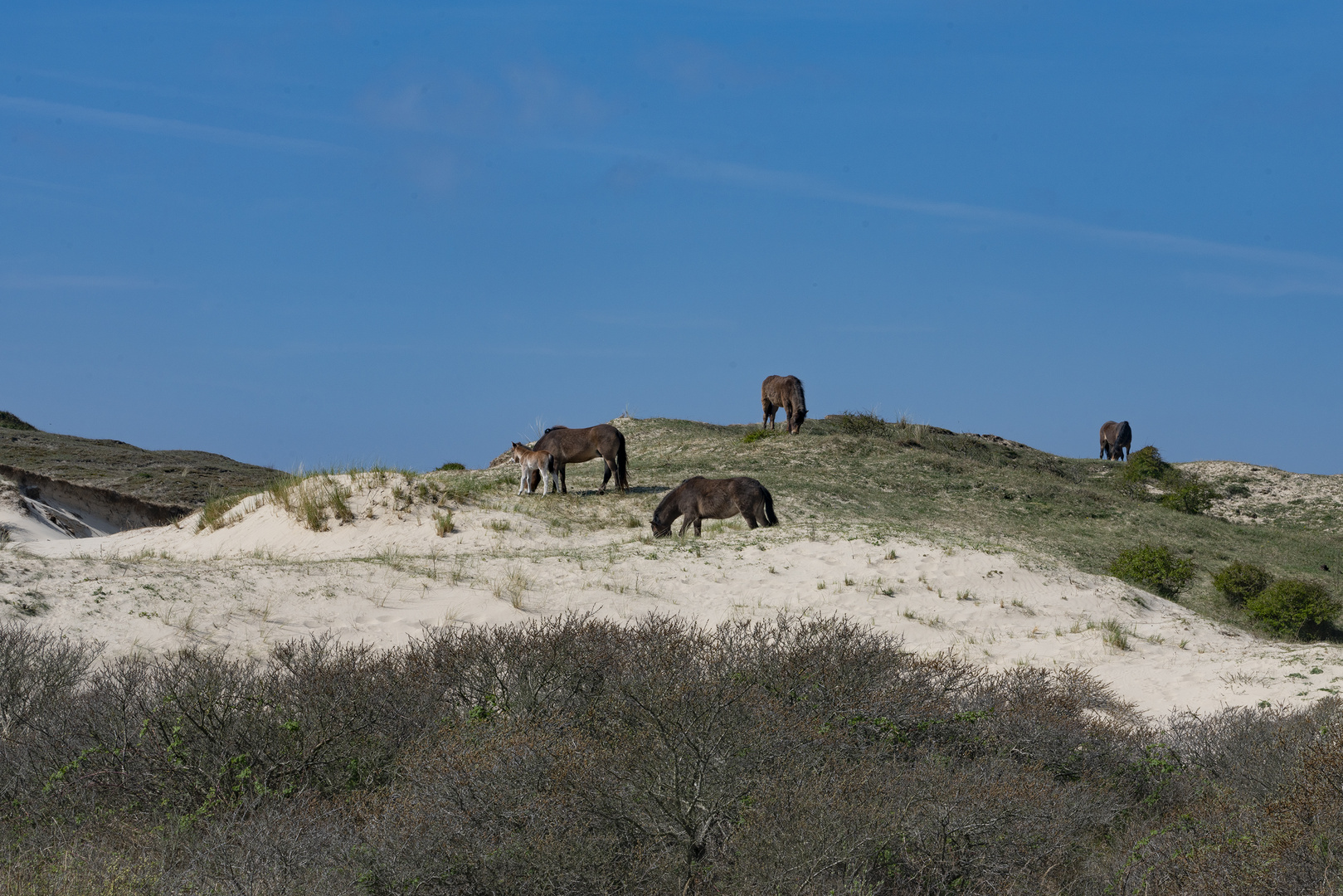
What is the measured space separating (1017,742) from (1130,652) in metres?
6.44

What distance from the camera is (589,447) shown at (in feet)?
77.4

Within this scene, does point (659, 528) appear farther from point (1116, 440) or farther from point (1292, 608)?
point (1116, 440)

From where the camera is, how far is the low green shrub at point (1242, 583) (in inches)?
748

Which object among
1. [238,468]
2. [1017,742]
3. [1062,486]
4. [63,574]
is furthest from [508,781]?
[238,468]

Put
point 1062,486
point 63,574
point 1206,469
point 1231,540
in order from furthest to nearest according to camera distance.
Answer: point 1206,469 < point 1062,486 < point 1231,540 < point 63,574

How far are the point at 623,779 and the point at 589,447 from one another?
1873 centimetres

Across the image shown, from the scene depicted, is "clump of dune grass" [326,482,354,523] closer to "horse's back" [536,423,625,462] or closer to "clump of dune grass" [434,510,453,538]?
"clump of dune grass" [434,510,453,538]

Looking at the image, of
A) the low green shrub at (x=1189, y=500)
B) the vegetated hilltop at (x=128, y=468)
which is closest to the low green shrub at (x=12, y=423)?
the vegetated hilltop at (x=128, y=468)

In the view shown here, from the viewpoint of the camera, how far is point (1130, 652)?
12.6 metres

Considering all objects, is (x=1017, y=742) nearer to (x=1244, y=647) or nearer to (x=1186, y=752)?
(x=1186, y=752)

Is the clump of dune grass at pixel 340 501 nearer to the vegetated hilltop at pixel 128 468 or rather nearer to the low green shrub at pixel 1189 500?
the vegetated hilltop at pixel 128 468

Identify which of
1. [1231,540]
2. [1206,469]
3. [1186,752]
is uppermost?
[1206,469]

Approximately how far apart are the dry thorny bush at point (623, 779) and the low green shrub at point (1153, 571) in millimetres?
11261

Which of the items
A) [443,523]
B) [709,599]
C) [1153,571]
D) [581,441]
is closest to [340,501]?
[443,523]
